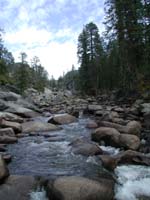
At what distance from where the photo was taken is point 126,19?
29953mm

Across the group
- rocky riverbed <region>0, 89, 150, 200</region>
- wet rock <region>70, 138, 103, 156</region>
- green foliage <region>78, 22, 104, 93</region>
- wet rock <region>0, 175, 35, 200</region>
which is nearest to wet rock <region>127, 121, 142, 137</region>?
rocky riverbed <region>0, 89, 150, 200</region>

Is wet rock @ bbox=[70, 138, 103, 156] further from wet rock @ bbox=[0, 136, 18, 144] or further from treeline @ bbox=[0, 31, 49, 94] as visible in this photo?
treeline @ bbox=[0, 31, 49, 94]

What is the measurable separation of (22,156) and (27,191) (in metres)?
→ 3.36

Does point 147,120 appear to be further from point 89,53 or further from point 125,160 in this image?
point 89,53

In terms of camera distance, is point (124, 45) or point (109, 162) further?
point (124, 45)

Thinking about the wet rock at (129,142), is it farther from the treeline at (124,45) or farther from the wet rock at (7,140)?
the treeline at (124,45)

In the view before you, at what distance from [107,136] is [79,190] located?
553 cm

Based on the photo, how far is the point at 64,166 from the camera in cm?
952

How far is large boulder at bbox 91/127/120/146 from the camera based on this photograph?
12094 mm

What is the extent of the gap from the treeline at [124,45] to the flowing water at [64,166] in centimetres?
1438

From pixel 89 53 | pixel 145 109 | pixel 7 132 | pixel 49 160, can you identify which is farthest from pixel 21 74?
pixel 49 160

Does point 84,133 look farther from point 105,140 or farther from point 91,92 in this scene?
point 91,92

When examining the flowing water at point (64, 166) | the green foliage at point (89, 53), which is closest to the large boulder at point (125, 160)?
the flowing water at point (64, 166)

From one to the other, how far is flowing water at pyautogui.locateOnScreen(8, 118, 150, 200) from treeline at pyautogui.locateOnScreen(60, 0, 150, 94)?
1438cm
